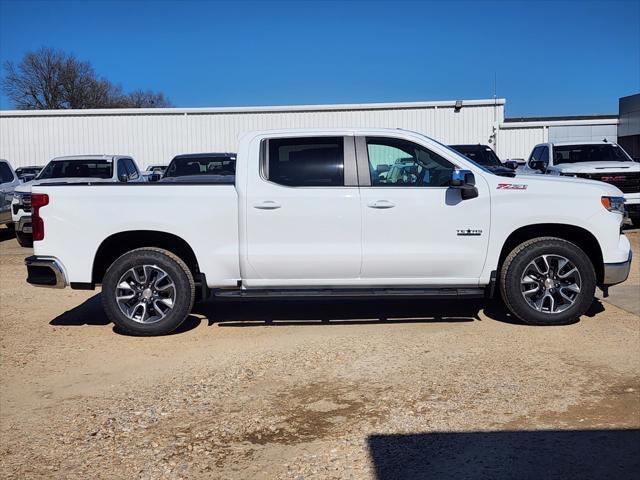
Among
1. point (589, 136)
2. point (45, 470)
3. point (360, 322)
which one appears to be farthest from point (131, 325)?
point (589, 136)

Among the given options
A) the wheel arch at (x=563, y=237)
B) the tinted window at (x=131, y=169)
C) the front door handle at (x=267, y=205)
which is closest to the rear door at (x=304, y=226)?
the front door handle at (x=267, y=205)

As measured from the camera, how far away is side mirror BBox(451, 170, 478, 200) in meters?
6.33

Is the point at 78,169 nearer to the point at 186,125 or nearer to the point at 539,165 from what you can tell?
the point at 539,165

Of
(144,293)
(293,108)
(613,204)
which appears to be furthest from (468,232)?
(293,108)

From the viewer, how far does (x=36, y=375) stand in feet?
18.6

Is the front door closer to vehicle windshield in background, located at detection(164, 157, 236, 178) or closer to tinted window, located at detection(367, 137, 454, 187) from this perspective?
tinted window, located at detection(367, 137, 454, 187)

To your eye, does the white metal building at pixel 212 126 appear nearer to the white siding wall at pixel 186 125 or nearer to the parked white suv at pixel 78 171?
the white siding wall at pixel 186 125

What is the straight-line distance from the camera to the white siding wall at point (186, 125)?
97.9 ft

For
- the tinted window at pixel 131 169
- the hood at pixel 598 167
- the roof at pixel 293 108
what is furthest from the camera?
the roof at pixel 293 108

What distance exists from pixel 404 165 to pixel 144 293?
2.90 meters

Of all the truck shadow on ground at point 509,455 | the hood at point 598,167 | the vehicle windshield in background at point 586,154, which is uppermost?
the vehicle windshield in background at point 586,154

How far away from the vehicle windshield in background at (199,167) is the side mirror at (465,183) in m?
7.50

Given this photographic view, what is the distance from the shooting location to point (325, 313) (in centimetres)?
756

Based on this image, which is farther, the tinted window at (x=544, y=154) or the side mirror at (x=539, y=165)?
the tinted window at (x=544, y=154)
